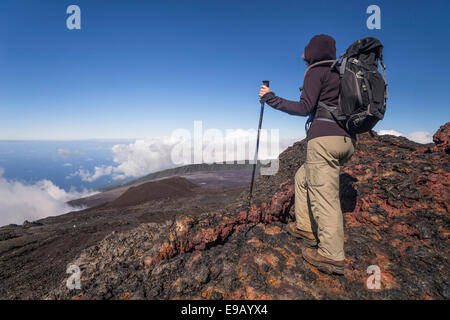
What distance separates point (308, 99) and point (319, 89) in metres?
0.19

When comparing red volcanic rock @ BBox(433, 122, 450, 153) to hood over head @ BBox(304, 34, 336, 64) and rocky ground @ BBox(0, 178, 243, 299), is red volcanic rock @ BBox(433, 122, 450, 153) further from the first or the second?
rocky ground @ BBox(0, 178, 243, 299)

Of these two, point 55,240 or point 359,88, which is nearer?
point 359,88

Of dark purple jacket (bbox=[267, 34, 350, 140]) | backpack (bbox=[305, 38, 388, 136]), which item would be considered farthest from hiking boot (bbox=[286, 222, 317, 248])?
backpack (bbox=[305, 38, 388, 136])

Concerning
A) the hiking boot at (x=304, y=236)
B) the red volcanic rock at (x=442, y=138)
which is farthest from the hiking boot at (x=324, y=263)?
the red volcanic rock at (x=442, y=138)

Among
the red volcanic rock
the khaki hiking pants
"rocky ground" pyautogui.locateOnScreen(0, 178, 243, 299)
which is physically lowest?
"rocky ground" pyautogui.locateOnScreen(0, 178, 243, 299)

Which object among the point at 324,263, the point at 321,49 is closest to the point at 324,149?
the point at 321,49

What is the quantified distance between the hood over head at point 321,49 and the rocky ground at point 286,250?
8.33 feet

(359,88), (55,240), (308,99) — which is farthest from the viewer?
(55,240)

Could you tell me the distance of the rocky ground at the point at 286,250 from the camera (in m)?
2.19

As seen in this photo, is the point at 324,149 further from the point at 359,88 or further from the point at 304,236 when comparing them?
the point at 304,236

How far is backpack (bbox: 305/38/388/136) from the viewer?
2217mm

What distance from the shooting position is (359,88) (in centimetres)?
223
